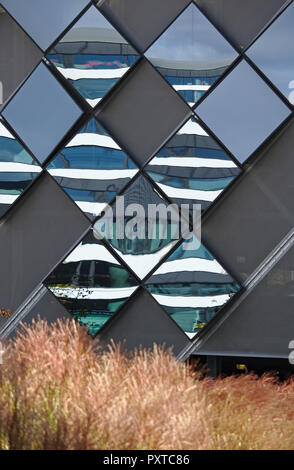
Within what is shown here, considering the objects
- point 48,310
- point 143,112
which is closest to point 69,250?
point 48,310

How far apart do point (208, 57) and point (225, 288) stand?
211 centimetres

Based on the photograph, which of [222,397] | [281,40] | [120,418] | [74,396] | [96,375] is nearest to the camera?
[120,418]

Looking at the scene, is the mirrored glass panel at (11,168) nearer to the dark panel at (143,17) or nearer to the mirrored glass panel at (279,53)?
A: the dark panel at (143,17)

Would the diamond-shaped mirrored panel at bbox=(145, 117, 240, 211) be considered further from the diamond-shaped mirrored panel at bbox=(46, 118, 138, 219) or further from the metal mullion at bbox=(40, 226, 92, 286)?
the metal mullion at bbox=(40, 226, 92, 286)

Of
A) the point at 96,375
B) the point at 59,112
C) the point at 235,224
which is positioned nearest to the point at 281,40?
the point at 235,224

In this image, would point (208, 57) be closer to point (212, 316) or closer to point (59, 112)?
point (59, 112)

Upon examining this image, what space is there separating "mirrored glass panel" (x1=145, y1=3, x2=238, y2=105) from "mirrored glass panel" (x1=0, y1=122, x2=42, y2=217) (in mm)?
1550

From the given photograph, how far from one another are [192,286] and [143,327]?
23.8 inches

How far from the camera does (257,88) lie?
21.4 feet

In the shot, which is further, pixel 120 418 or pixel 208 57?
pixel 208 57

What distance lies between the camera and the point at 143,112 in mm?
6715

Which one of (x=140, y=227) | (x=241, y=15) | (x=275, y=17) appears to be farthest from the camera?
(x=140, y=227)

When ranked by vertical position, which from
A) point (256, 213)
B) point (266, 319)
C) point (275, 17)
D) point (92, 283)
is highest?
point (275, 17)

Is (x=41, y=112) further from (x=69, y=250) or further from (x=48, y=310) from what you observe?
(x=48, y=310)
